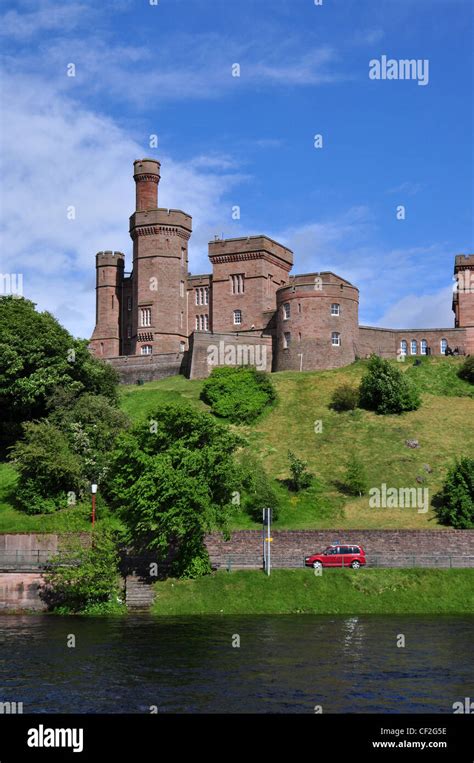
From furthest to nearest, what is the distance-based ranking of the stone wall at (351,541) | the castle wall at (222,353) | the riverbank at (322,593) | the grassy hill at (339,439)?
1. the castle wall at (222,353)
2. the grassy hill at (339,439)
3. the stone wall at (351,541)
4. the riverbank at (322,593)

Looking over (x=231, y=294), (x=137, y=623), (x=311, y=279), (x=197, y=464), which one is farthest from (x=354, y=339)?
(x=137, y=623)

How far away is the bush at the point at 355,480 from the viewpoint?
65.8 meters

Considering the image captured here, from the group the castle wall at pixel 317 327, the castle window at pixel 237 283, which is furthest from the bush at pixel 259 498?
the castle window at pixel 237 283

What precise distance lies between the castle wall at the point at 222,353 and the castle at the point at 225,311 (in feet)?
0.32

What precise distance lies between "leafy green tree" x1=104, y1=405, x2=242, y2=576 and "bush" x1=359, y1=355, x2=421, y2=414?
1136 inches

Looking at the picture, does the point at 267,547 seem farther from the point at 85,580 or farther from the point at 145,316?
the point at 145,316

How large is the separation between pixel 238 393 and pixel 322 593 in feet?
115

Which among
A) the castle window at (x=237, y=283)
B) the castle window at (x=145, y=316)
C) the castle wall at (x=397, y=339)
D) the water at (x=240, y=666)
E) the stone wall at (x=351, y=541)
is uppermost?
the castle window at (x=237, y=283)

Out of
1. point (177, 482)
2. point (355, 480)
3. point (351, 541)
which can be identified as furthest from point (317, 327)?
point (177, 482)

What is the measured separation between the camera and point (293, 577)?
48812mm

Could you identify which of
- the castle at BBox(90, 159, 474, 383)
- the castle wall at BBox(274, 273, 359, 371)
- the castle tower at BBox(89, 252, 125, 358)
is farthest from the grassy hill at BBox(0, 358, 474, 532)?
the castle tower at BBox(89, 252, 125, 358)

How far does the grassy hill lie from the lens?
203ft

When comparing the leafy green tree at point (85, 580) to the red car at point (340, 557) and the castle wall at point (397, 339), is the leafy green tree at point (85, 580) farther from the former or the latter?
the castle wall at point (397, 339)
